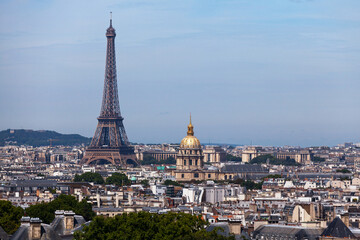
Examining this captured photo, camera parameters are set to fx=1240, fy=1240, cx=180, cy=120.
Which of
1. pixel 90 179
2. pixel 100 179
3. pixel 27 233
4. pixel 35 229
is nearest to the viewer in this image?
pixel 35 229

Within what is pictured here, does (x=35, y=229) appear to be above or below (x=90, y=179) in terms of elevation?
below

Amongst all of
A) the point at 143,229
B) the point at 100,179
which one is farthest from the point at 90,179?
the point at 143,229

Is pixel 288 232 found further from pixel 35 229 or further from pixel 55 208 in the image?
pixel 35 229

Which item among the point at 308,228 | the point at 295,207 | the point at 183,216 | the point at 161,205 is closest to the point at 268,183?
the point at 161,205

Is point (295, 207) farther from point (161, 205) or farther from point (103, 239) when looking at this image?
point (103, 239)

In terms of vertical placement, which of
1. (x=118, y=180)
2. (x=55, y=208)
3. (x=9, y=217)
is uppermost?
(x=118, y=180)

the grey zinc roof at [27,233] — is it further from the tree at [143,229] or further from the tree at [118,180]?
the tree at [118,180]

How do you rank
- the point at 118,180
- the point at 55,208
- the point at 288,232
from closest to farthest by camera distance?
the point at 288,232 < the point at 55,208 < the point at 118,180
